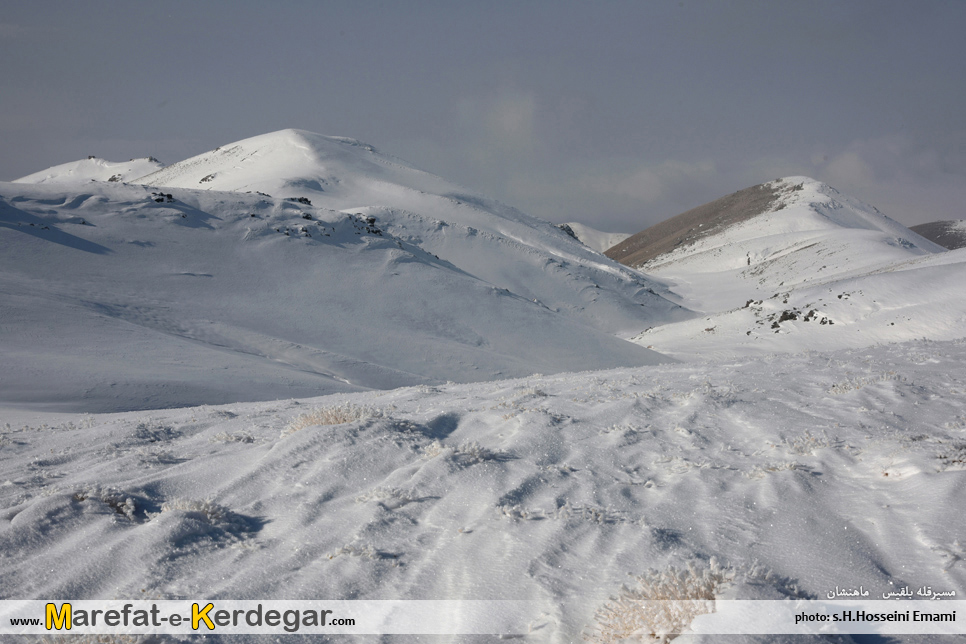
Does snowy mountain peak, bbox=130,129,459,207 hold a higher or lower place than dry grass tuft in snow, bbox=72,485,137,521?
higher

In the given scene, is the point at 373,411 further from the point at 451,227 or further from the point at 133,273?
the point at 451,227

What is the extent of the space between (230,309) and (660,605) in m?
17.5

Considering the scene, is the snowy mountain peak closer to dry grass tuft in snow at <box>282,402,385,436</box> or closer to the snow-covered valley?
the snow-covered valley

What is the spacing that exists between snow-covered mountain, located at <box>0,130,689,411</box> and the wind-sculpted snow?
5162 mm

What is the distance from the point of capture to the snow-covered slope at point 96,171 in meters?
69.7

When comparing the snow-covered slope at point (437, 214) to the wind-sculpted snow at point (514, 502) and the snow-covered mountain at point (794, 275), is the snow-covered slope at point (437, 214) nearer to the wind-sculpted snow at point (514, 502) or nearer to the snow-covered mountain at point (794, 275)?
the snow-covered mountain at point (794, 275)

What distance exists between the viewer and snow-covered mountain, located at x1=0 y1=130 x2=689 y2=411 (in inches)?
458

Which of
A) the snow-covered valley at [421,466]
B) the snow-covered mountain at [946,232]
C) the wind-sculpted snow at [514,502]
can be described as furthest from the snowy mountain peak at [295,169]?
the snow-covered mountain at [946,232]

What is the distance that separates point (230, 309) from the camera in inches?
701

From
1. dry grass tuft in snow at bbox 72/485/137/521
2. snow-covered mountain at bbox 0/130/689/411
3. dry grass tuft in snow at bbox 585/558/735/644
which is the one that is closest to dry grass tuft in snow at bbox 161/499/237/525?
dry grass tuft in snow at bbox 72/485/137/521

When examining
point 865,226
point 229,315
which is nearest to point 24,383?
point 229,315

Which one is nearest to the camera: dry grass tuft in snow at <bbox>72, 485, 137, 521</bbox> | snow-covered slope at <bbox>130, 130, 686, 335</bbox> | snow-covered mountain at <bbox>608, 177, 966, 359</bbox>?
dry grass tuft in snow at <bbox>72, 485, 137, 521</bbox>

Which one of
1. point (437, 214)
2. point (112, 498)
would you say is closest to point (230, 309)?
point (112, 498)

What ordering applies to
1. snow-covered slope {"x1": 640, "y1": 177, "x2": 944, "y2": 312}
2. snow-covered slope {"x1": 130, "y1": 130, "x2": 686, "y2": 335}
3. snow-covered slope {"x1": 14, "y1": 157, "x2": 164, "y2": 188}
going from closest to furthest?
1. snow-covered slope {"x1": 130, "y1": 130, "x2": 686, "y2": 335}
2. snow-covered slope {"x1": 640, "y1": 177, "x2": 944, "y2": 312}
3. snow-covered slope {"x1": 14, "y1": 157, "x2": 164, "y2": 188}
